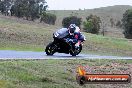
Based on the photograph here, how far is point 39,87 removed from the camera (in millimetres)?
12594

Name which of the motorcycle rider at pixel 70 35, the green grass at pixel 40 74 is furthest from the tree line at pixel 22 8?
the green grass at pixel 40 74

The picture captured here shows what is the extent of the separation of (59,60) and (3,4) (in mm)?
74870

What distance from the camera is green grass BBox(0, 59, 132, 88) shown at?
12.6 m

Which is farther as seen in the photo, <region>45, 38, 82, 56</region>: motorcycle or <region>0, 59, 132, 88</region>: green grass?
<region>45, 38, 82, 56</region>: motorcycle

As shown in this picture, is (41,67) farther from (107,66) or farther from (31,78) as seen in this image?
(107,66)

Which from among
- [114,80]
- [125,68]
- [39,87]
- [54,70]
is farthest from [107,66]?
[114,80]

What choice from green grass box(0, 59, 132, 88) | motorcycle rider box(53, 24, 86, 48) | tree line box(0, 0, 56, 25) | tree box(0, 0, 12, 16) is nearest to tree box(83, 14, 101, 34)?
tree line box(0, 0, 56, 25)

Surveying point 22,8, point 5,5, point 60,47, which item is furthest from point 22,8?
point 60,47

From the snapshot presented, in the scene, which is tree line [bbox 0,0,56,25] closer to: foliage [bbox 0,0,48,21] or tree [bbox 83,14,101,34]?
foliage [bbox 0,0,48,21]

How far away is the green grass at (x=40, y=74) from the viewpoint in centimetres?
1256

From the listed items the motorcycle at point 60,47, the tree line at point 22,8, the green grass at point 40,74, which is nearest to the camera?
the green grass at point 40,74

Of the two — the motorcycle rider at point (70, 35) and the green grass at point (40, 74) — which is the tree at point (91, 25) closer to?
the motorcycle rider at point (70, 35)

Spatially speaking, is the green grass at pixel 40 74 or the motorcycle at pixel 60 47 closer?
the green grass at pixel 40 74

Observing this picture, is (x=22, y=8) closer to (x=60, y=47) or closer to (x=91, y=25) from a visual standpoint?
(x=91, y=25)
